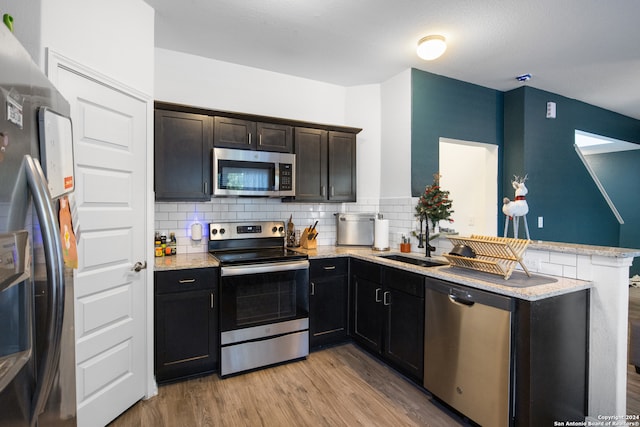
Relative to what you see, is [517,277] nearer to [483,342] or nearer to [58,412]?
[483,342]

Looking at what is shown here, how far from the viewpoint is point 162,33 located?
2.70 metres

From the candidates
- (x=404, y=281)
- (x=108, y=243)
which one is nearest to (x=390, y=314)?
(x=404, y=281)

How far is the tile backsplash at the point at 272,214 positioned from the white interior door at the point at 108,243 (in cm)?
77

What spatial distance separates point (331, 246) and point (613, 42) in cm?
317

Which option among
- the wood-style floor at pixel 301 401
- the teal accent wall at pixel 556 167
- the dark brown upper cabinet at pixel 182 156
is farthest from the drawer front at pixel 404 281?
the teal accent wall at pixel 556 167

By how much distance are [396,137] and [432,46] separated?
103 cm

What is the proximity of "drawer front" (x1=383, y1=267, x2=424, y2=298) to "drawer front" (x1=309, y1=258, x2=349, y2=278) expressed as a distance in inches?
20.5

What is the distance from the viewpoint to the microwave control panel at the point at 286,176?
3.14 meters

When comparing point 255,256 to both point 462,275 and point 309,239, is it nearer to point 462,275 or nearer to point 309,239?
point 309,239

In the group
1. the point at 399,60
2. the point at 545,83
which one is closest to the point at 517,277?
the point at 399,60

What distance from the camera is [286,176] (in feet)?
10.4

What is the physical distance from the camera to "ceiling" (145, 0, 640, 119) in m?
2.32

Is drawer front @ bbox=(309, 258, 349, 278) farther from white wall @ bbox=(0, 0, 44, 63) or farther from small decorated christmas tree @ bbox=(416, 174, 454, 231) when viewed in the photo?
white wall @ bbox=(0, 0, 44, 63)

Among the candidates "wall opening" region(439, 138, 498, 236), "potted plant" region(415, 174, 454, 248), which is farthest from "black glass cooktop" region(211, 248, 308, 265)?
"wall opening" region(439, 138, 498, 236)
